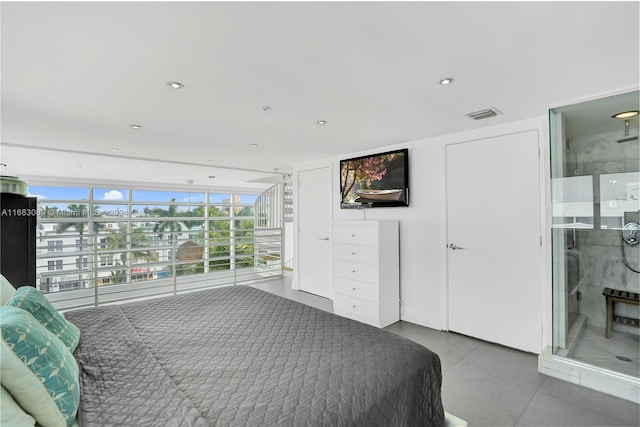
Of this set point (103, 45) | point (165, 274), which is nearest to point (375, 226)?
point (103, 45)

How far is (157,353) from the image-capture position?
1.48m

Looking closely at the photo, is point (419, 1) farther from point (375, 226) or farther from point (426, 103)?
point (375, 226)

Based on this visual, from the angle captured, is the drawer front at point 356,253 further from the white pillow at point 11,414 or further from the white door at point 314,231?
the white pillow at point 11,414

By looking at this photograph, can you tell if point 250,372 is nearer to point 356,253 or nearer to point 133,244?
point 356,253

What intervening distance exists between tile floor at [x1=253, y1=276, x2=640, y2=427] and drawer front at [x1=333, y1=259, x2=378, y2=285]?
0.98 meters

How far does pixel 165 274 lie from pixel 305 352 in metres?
4.94

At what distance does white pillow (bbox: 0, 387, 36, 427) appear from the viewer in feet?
2.66

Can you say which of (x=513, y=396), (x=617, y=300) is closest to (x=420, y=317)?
(x=513, y=396)

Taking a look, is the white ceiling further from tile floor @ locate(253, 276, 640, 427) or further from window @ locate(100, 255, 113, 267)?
window @ locate(100, 255, 113, 267)

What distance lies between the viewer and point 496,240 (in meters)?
2.98

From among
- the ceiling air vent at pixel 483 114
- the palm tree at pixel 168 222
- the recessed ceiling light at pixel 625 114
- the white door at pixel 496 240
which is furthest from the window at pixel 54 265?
the recessed ceiling light at pixel 625 114

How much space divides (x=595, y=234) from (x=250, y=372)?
294cm

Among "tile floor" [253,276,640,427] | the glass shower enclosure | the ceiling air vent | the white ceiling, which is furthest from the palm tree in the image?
the glass shower enclosure

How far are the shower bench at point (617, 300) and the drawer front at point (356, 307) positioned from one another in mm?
2036
